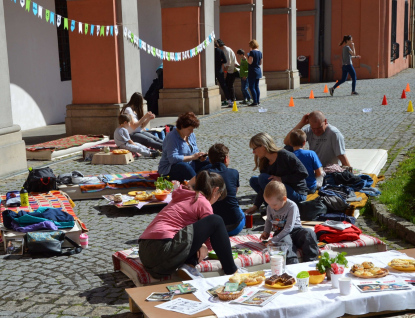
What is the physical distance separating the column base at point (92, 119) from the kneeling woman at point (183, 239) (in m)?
8.80

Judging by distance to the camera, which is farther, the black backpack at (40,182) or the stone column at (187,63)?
the stone column at (187,63)

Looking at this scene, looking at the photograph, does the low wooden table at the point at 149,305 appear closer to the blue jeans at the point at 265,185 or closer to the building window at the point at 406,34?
the blue jeans at the point at 265,185

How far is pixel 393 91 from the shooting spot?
2391 centimetres

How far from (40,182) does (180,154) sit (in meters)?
1.84

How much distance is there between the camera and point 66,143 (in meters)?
13.0

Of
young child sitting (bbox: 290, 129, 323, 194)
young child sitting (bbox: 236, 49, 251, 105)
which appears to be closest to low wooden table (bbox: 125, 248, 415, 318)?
young child sitting (bbox: 290, 129, 323, 194)

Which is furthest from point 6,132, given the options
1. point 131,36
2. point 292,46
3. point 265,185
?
point 292,46

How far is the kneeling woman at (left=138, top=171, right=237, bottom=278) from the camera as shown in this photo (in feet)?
18.4

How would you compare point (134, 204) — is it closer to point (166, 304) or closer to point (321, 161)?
point (321, 161)

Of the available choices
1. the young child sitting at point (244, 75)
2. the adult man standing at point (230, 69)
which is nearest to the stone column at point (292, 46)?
the young child sitting at point (244, 75)

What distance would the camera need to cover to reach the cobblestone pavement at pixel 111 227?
553 centimetres

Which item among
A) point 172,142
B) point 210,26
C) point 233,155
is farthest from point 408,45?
point 172,142

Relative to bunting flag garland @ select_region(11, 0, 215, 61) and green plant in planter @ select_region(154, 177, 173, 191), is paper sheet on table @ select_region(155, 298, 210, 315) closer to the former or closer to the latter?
green plant in planter @ select_region(154, 177, 173, 191)

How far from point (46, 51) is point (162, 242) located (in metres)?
12.3
